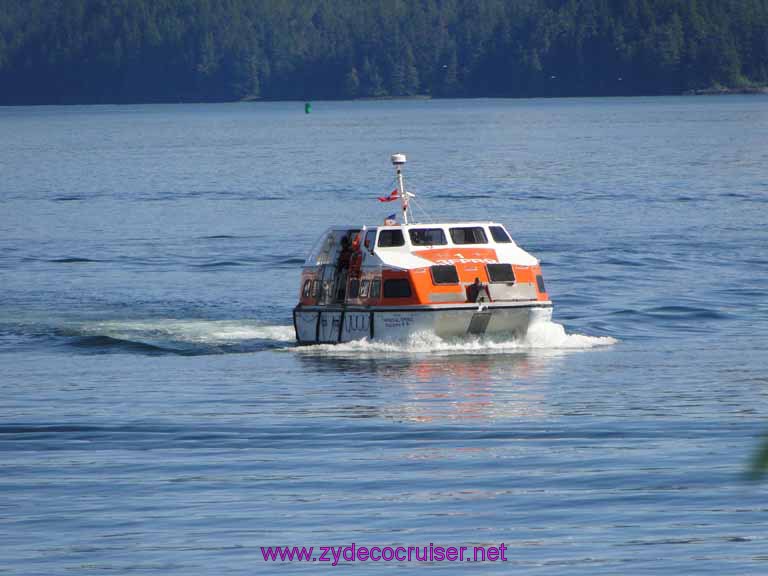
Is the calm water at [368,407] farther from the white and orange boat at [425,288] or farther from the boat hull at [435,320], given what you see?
the white and orange boat at [425,288]

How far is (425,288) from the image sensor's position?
1405 inches

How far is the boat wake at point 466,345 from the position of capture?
3612 cm

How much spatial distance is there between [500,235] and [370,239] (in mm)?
Result: 3112

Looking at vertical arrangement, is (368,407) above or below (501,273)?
below

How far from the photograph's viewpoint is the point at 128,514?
21500 millimetres

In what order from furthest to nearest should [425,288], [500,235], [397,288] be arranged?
[500,235] < [397,288] < [425,288]

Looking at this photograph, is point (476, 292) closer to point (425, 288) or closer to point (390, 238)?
point (425, 288)

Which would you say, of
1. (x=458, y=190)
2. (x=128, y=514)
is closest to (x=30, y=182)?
(x=458, y=190)

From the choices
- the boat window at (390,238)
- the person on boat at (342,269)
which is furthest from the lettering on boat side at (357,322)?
the boat window at (390,238)

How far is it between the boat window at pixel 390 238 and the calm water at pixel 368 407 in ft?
8.38

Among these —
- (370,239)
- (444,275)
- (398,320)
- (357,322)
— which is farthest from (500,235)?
(357,322)

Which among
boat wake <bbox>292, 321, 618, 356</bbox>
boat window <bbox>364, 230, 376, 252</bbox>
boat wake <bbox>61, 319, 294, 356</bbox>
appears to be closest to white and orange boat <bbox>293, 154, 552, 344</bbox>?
boat window <bbox>364, 230, 376, 252</bbox>

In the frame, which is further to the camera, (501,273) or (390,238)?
(390,238)

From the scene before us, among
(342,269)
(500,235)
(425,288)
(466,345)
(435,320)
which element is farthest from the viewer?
(342,269)
